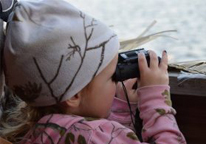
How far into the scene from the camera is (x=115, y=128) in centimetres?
74

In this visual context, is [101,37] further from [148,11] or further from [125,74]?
[148,11]

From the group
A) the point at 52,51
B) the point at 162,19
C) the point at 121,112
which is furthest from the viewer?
the point at 162,19

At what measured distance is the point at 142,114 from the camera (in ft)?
2.62

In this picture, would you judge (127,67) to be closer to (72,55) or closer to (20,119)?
(72,55)

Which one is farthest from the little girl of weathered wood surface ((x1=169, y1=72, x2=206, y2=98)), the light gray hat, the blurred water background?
the blurred water background

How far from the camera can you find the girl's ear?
0.77 m

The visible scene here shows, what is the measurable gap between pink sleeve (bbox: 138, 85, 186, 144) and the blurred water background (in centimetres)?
81

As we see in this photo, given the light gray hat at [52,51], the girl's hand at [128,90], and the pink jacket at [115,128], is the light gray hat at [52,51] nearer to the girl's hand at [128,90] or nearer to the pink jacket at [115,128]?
the pink jacket at [115,128]

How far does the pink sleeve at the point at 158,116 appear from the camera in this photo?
2.50 ft

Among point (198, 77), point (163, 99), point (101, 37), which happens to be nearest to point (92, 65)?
point (101, 37)

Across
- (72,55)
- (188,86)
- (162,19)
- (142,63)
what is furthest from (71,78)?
(162,19)

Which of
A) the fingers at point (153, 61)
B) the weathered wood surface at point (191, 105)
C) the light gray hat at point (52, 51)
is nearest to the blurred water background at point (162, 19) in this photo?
the weathered wood surface at point (191, 105)

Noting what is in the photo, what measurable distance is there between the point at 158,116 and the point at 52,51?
25 centimetres

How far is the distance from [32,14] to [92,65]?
0.48 feet
